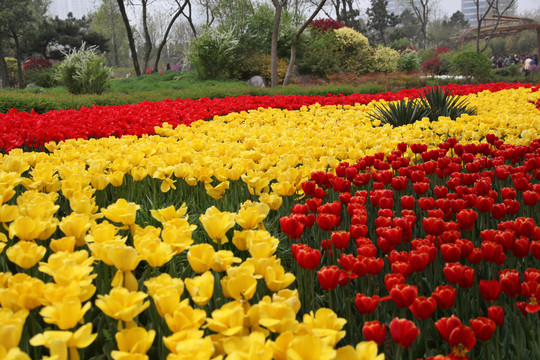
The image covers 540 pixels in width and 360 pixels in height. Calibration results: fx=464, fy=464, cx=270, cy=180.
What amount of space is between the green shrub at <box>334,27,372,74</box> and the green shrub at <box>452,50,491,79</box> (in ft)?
16.6

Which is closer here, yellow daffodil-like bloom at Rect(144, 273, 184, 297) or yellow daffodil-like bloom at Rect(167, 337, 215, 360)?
yellow daffodil-like bloom at Rect(167, 337, 215, 360)

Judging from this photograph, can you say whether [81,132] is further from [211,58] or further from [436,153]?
[211,58]

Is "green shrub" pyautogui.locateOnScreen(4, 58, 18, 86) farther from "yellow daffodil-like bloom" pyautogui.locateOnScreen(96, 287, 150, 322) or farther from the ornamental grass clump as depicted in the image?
"yellow daffodil-like bloom" pyautogui.locateOnScreen(96, 287, 150, 322)

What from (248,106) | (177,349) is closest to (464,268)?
(177,349)

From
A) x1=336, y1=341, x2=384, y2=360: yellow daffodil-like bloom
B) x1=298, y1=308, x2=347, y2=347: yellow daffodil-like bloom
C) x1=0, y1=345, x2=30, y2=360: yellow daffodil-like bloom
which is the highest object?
x1=0, y1=345, x2=30, y2=360: yellow daffodil-like bloom

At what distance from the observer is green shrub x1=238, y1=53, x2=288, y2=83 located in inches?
860

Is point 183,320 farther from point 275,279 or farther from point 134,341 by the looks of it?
point 275,279

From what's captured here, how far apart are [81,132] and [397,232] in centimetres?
460

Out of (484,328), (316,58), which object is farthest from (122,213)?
(316,58)

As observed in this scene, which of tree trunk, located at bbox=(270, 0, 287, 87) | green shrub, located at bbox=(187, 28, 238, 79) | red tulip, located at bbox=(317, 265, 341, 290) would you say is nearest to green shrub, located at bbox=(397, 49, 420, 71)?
green shrub, located at bbox=(187, 28, 238, 79)

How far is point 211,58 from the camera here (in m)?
21.4

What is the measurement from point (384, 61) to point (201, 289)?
26905mm

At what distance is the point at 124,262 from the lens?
1397mm

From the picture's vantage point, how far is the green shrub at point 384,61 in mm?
25580
